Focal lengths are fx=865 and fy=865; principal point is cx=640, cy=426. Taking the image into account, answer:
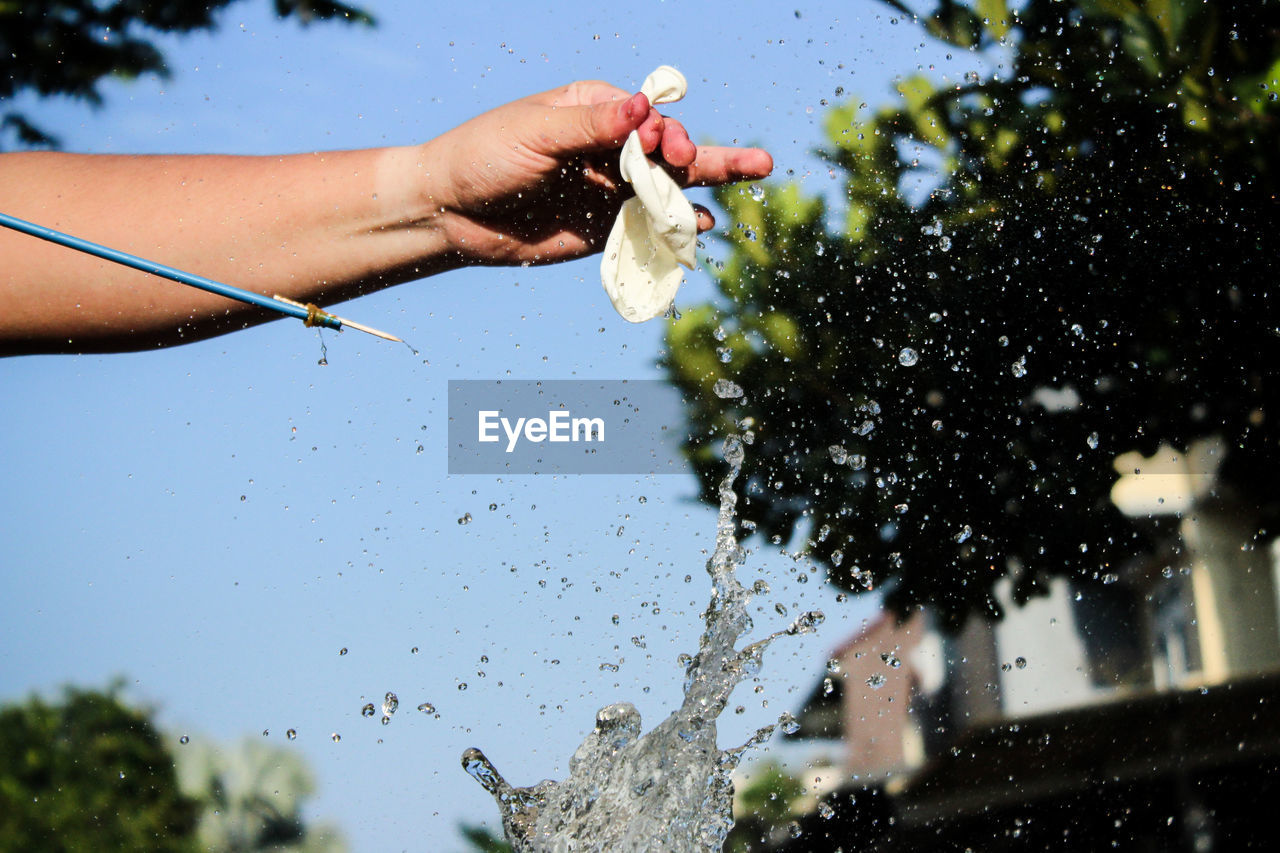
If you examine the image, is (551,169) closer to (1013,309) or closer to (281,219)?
(281,219)

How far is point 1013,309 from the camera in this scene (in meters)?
1.97

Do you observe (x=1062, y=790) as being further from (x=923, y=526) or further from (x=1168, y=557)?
(x=923, y=526)

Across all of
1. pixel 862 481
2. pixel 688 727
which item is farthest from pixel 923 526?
pixel 688 727

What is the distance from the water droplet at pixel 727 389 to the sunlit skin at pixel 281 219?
967mm

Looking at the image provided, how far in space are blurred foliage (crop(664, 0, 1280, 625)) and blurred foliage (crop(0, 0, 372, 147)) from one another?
1219 millimetres

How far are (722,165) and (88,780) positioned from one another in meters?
3.57

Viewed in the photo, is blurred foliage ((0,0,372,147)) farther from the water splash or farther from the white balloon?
the water splash

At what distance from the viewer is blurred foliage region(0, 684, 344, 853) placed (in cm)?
309

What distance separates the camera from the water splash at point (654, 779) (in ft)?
4.26

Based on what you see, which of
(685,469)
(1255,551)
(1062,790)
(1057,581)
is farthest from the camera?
(1062,790)

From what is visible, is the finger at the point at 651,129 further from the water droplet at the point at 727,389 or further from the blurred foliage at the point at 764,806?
the blurred foliage at the point at 764,806

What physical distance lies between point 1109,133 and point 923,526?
847 millimetres

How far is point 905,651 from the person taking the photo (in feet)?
7.06

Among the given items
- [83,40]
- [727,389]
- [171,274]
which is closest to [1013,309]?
[727,389]
